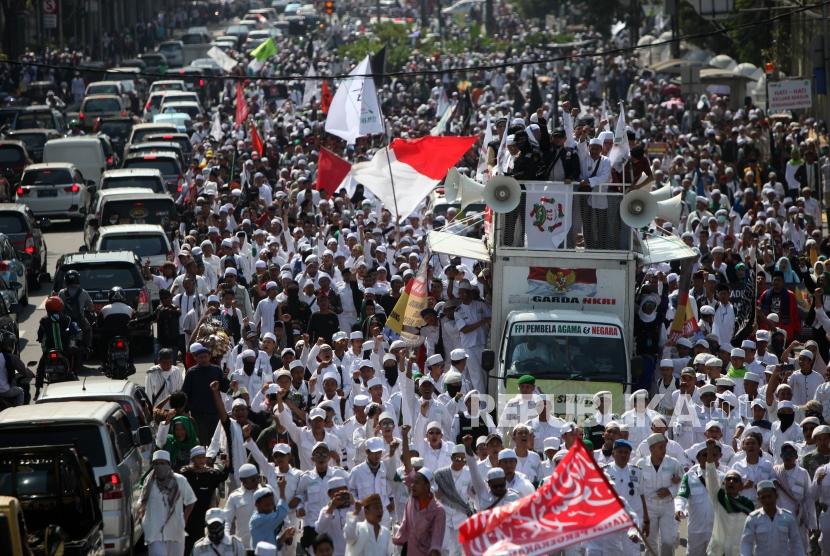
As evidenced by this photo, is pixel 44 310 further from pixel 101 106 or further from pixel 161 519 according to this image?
pixel 101 106

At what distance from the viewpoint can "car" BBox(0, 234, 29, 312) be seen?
78.3ft

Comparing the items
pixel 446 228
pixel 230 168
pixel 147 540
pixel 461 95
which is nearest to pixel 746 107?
pixel 461 95

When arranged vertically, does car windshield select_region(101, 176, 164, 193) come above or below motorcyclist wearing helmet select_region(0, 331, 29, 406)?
above

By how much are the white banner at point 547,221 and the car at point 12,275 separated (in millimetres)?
9112

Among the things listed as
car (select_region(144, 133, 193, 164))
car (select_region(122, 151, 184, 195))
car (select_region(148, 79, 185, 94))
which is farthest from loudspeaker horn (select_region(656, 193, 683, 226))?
car (select_region(148, 79, 185, 94))

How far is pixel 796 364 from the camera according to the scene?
17.1m

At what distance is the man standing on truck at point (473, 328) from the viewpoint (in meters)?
17.3

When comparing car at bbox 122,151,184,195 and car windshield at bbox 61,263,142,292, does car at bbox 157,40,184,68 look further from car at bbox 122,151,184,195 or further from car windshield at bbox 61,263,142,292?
car windshield at bbox 61,263,142,292

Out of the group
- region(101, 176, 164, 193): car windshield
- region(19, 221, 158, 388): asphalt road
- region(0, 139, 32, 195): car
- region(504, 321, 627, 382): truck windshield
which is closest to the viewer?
region(504, 321, 627, 382): truck windshield

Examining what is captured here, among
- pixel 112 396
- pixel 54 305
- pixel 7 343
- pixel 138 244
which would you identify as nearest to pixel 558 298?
pixel 112 396

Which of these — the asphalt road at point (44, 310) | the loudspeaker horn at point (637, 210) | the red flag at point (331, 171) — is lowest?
the asphalt road at point (44, 310)

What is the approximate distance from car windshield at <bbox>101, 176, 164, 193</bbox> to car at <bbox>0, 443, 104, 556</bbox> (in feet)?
59.2

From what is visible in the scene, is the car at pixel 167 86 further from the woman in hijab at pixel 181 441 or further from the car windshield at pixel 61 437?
the car windshield at pixel 61 437

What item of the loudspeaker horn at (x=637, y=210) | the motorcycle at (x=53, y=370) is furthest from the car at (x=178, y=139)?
the loudspeaker horn at (x=637, y=210)
